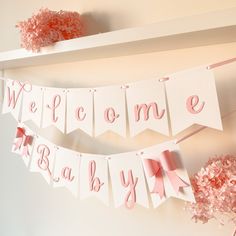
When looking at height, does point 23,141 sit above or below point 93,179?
above

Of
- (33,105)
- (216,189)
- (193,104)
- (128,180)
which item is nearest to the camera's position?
(216,189)

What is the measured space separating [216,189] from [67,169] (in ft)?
1.72

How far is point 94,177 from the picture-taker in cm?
104

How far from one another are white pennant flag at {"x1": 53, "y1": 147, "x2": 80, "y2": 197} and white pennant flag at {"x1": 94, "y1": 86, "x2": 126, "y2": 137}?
0.43 ft

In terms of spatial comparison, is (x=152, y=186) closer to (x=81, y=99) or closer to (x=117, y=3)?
(x=81, y=99)

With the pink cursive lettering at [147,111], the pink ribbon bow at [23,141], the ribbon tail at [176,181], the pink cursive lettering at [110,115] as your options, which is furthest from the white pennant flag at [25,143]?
the ribbon tail at [176,181]

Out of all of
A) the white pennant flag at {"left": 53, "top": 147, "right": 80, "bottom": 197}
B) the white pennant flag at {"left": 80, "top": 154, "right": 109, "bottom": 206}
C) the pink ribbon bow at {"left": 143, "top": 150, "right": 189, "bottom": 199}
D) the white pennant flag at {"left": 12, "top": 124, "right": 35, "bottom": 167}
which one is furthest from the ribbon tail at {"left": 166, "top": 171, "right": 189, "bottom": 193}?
the white pennant flag at {"left": 12, "top": 124, "right": 35, "bottom": 167}

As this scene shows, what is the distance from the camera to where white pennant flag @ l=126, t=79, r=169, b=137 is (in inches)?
36.4

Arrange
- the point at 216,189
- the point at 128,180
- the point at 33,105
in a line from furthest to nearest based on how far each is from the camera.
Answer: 1. the point at 33,105
2. the point at 128,180
3. the point at 216,189

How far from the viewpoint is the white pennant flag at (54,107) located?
3.72ft

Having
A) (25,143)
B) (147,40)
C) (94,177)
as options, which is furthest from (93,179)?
(147,40)

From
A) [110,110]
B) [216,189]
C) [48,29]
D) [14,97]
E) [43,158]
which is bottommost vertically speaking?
[216,189]

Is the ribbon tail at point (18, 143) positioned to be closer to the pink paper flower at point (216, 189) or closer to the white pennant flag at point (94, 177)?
the white pennant flag at point (94, 177)

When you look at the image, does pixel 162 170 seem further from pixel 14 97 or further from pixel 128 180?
pixel 14 97
